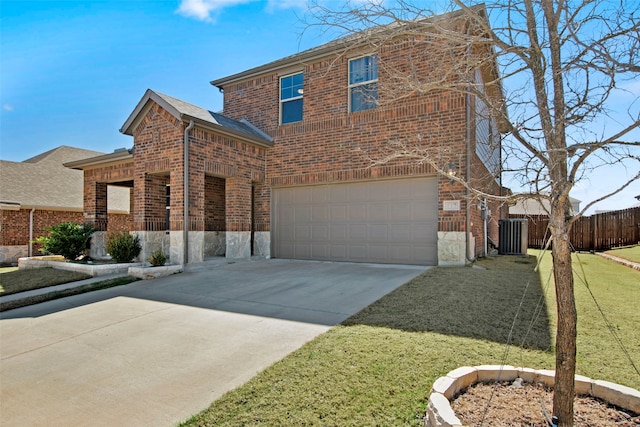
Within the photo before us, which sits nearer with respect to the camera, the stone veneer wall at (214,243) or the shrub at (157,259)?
the shrub at (157,259)

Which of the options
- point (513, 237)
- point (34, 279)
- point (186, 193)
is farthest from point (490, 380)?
point (513, 237)

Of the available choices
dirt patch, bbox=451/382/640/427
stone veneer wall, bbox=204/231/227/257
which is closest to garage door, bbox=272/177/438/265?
stone veneer wall, bbox=204/231/227/257

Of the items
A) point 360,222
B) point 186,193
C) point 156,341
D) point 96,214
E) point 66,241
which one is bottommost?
point 156,341

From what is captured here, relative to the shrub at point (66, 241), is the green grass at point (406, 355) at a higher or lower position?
lower

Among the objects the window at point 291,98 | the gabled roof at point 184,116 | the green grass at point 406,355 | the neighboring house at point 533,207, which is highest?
the window at point 291,98

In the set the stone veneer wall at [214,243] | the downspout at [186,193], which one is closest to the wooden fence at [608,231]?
the stone veneer wall at [214,243]

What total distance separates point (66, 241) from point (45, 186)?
9.04 meters

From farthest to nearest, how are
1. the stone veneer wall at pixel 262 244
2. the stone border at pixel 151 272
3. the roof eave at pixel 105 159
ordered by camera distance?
the stone veneer wall at pixel 262 244 → the roof eave at pixel 105 159 → the stone border at pixel 151 272

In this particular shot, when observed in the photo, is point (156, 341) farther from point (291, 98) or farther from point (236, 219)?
point (291, 98)

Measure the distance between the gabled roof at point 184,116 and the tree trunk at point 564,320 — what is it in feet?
29.7

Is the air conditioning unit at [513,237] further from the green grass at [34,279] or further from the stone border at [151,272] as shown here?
the green grass at [34,279]

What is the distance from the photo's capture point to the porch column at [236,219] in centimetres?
1095

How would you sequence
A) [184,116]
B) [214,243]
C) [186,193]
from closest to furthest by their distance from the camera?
[184,116] → [186,193] → [214,243]

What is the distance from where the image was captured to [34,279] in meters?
8.89
